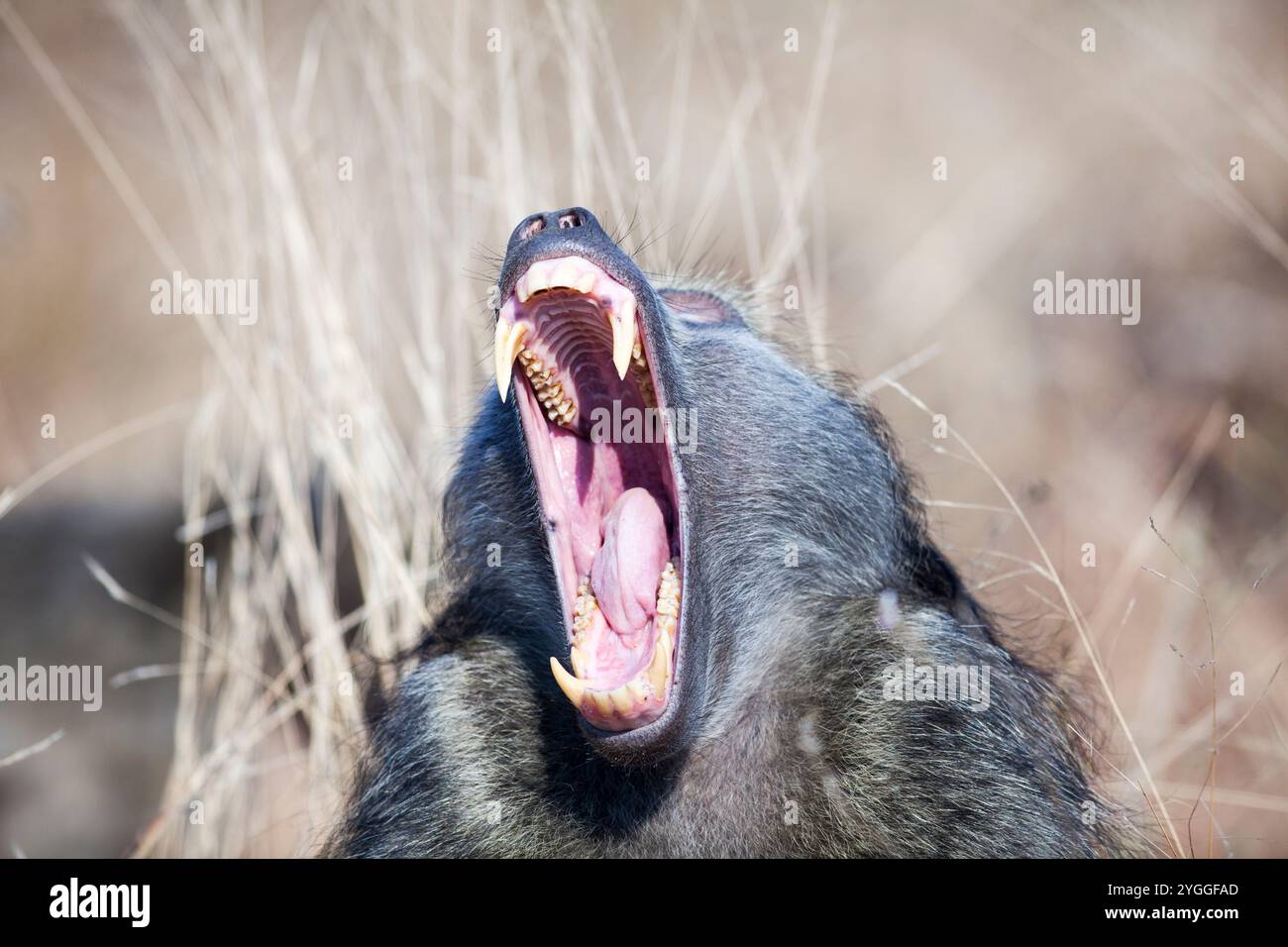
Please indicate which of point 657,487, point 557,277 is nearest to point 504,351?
point 557,277

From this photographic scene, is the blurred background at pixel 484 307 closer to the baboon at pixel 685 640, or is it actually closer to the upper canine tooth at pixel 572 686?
the baboon at pixel 685 640

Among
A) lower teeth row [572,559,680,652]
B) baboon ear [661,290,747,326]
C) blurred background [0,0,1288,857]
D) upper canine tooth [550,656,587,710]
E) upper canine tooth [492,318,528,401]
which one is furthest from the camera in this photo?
blurred background [0,0,1288,857]

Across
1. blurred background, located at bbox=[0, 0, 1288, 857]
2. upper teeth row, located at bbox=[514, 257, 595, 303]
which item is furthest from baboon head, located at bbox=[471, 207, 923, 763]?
blurred background, located at bbox=[0, 0, 1288, 857]

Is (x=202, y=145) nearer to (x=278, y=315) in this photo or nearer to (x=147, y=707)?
(x=278, y=315)

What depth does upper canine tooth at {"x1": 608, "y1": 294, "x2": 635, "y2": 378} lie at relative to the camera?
263 cm

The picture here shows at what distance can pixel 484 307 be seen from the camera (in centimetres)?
443

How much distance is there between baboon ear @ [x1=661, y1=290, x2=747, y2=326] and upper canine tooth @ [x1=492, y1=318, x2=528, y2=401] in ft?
1.83

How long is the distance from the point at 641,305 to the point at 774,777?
1.09 metres

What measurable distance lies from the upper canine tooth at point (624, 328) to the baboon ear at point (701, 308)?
46 cm

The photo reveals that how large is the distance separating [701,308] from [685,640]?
3.44 ft

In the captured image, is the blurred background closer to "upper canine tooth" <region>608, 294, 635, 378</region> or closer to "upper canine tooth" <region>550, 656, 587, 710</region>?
"upper canine tooth" <region>608, 294, 635, 378</region>

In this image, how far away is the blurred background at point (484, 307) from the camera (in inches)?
178

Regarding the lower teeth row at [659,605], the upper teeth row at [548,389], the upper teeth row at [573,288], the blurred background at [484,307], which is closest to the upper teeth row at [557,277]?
the upper teeth row at [573,288]

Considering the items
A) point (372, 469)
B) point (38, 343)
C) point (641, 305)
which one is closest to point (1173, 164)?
point (372, 469)
